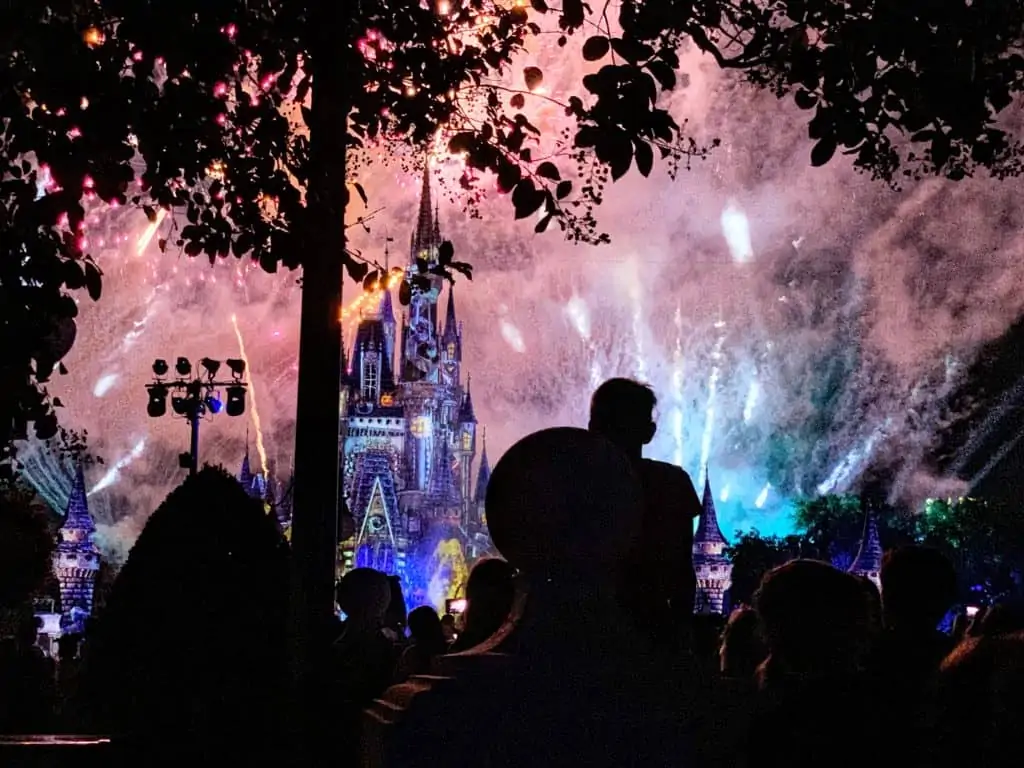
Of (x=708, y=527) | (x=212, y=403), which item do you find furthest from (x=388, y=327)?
(x=212, y=403)

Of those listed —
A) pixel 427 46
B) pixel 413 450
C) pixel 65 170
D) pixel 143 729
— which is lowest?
pixel 143 729

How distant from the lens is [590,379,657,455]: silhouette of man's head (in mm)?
5324

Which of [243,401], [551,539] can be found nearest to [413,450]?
[243,401]

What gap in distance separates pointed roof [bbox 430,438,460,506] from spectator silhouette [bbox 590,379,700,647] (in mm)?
126156

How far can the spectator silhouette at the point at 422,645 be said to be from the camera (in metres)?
7.04

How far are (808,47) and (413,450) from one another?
132119 mm

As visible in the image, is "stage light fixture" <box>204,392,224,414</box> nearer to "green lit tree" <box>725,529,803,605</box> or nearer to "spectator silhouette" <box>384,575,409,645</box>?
"spectator silhouette" <box>384,575,409,645</box>

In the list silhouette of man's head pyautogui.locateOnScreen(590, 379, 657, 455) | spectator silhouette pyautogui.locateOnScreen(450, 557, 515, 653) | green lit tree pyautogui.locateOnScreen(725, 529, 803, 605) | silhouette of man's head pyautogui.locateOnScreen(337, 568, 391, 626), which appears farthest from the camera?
green lit tree pyautogui.locateOnScreen(725, 529, 803, 605)

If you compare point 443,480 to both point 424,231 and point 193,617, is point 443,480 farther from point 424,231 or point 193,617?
point 193,617

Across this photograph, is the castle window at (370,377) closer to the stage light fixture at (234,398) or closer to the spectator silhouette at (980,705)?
the stage light fixture at (234,398)

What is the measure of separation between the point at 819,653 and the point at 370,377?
5364 inches

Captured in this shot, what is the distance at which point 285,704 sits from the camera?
6.24 meters

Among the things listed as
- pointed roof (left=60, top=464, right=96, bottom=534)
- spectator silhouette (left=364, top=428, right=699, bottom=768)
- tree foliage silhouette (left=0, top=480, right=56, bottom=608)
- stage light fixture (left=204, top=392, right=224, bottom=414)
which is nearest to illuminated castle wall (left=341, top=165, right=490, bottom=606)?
pointed roof (left=60, top=464, right=96, bottom=534)

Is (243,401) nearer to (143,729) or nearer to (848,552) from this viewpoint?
(143,729)
